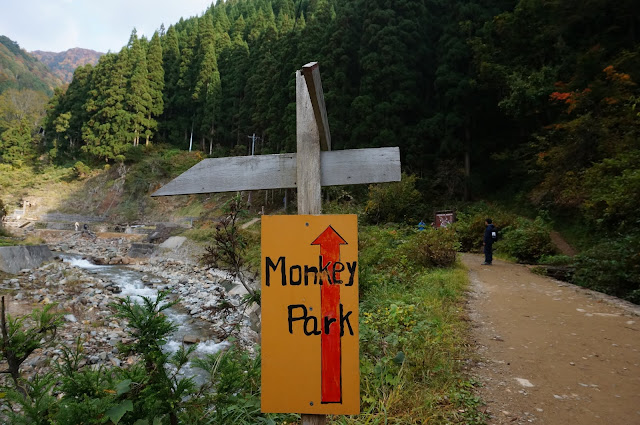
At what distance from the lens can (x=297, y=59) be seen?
75.4ft

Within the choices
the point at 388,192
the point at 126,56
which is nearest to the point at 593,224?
the point at 388,192

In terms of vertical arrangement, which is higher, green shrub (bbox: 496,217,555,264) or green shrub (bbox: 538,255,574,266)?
green shrub (bbox: 496,217,555,264)

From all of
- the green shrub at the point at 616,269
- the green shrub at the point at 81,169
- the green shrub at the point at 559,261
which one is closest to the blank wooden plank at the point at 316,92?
the green shrub at the point at 616,269

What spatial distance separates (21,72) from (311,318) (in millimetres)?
93937

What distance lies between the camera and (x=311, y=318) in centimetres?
157

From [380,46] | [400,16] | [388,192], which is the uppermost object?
[400,16]

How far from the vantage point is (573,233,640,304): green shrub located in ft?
18.5

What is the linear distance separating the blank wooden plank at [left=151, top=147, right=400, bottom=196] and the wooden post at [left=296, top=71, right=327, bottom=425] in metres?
0.06

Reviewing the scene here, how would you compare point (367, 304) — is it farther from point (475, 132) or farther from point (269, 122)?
point (269, 122)

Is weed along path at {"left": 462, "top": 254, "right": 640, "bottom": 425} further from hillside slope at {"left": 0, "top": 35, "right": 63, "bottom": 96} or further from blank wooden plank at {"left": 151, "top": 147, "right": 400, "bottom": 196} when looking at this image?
hillside slope at {"left": 0, "top": 35, "right": 63, "bottom": 96}

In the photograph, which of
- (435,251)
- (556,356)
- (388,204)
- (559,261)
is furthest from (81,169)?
(556,356)

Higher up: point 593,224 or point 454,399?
point 593,224

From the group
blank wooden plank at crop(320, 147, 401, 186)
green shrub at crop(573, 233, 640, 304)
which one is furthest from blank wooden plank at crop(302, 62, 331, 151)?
green shrub at crop(573, 233, 640, 304)

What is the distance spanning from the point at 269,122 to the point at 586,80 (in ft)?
62.2
